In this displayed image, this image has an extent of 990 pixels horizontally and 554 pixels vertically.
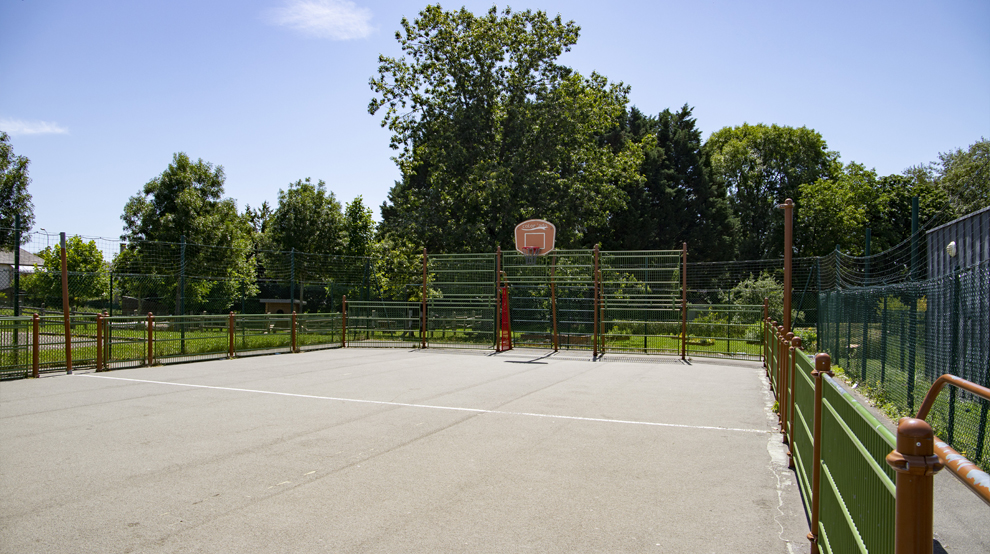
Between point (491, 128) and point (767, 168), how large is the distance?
33889 mm

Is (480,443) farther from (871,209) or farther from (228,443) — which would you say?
(871,209)

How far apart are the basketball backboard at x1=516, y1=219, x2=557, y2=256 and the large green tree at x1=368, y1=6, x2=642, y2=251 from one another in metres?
5.71

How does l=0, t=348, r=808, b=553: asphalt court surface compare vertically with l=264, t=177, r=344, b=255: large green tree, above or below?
below

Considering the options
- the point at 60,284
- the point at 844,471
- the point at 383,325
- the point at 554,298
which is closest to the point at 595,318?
the point at 554,298

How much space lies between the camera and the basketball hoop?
20.7 metres

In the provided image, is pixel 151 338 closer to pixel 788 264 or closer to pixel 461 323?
pixel 461 323

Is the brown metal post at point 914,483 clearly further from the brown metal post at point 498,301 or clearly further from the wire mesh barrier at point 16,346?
the brown metal post at point 498,301

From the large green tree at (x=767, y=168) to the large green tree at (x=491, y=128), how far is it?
87.7ft

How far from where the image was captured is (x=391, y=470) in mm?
5871

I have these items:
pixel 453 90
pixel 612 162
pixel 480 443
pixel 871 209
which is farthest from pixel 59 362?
pixel 871 209

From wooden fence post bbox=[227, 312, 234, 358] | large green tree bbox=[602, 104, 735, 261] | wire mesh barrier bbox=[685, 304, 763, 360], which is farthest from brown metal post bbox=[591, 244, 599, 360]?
large green tree bbox=[602, 104, 735, 261]

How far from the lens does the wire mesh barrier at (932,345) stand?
21.9ft

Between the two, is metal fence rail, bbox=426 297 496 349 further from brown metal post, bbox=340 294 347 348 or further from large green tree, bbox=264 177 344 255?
large green tree, bbox=264 177 344 255

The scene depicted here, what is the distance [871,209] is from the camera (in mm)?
46688
